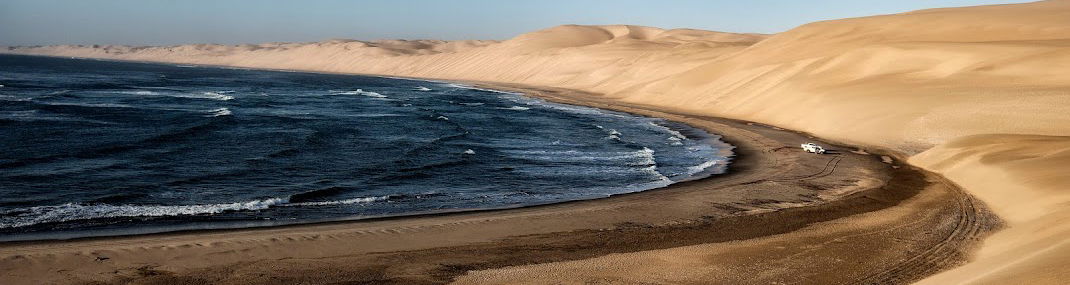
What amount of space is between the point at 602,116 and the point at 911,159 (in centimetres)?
3176

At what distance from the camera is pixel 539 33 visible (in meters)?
199

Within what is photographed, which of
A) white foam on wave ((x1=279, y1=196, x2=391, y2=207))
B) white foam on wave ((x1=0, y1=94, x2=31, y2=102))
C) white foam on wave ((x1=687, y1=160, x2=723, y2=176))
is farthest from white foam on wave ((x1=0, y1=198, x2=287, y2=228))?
white foam on wave ((x1=0, y1=94, x2=31, y2=102))

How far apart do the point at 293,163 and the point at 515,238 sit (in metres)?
16.2

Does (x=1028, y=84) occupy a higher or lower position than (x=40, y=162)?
higher

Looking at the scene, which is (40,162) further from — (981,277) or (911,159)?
(911,159)

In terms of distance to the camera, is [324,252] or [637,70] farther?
[637,70]

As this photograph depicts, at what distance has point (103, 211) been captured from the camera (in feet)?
72.4

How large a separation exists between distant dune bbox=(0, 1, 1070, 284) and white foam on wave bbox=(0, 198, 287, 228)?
56.3 ft

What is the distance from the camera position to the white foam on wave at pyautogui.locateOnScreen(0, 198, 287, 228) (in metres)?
20.7

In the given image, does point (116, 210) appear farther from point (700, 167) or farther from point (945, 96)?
point (945, 96)

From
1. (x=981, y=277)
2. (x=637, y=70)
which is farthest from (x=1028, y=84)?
(x=637, y=70)

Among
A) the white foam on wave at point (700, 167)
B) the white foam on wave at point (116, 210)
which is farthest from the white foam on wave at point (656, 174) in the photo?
the white foam on wave at point (116, 210)

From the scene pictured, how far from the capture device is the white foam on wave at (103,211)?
2070 centimetres

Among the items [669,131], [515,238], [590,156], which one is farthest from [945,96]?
[515,238]
